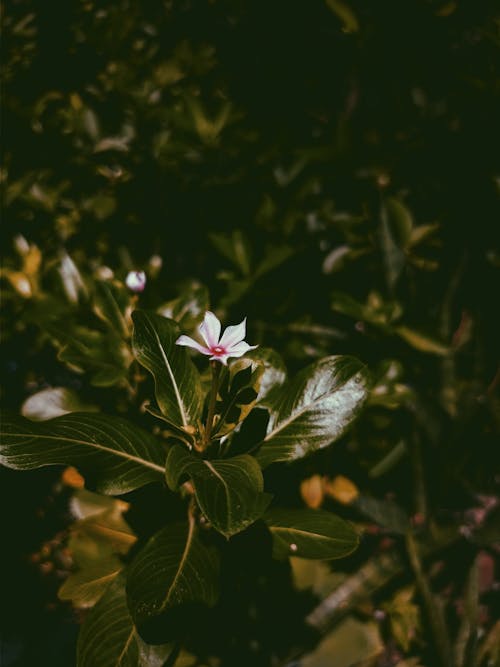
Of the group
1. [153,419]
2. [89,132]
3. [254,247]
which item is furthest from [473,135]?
[153,419]

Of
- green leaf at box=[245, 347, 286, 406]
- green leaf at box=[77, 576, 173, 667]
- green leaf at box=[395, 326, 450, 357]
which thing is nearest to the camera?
green leaf at box=[77, 576, 173, 667]

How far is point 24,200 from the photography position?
5.11 feet

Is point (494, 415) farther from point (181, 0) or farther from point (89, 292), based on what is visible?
point (181, 0)

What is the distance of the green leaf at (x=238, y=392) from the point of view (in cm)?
92

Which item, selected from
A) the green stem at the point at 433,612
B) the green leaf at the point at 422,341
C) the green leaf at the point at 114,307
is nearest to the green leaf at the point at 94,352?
the green leaf at the point at 114,307

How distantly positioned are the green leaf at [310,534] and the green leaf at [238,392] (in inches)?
9.1

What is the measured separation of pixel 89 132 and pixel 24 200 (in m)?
0.29

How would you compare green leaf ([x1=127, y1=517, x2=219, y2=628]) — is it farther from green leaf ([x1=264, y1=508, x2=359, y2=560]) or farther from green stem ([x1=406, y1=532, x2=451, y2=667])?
green stem ([x1=406, y1=532, x2=451, y2=667])

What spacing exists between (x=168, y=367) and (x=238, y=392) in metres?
0.14

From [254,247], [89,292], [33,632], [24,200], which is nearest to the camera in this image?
[89,292]

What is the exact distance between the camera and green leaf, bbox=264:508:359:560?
93 cm

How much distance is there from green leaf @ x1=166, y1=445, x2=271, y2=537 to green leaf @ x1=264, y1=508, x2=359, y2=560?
0.43 feet

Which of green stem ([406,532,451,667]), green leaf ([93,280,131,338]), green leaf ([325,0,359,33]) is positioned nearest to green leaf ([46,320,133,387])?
green leaf ([93,280,131,338])

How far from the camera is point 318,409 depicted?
1.00 metres
